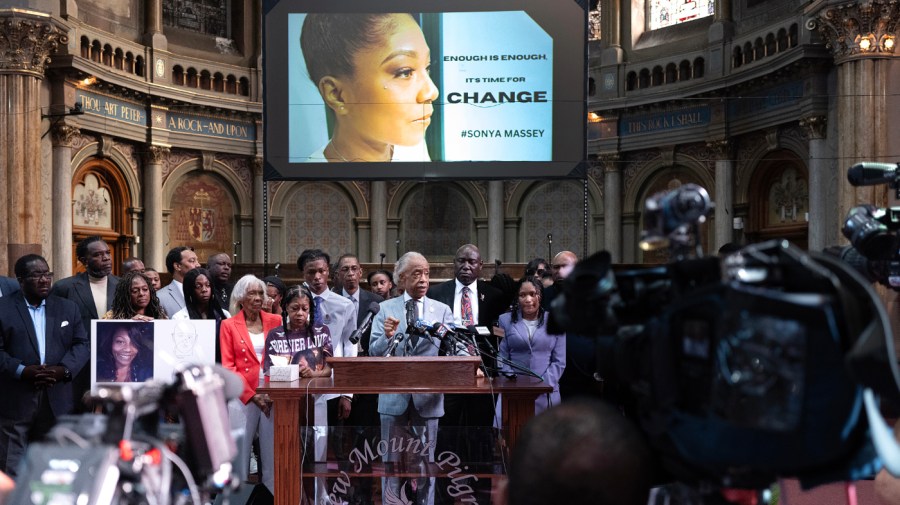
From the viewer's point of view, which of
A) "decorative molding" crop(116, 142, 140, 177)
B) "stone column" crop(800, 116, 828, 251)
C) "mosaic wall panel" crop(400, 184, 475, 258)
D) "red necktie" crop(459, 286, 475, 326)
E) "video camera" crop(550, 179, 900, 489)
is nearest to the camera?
"video camera" crop(550, 179, 900, 489)

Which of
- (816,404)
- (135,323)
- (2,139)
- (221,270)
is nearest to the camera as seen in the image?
(816,404)

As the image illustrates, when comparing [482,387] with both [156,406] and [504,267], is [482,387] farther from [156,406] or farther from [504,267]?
[504,267]

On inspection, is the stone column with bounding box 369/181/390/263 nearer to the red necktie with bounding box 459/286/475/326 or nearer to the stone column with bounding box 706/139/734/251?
the stone column with bounding box 706/139/734/251

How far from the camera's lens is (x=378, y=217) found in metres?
18.2

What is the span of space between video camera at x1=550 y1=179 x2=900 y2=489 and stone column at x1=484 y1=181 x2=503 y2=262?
16.7 metres

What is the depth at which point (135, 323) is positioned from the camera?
455cm

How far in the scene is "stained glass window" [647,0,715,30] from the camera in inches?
637

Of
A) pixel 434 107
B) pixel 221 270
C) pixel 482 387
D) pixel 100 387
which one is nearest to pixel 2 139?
pixel 434 107

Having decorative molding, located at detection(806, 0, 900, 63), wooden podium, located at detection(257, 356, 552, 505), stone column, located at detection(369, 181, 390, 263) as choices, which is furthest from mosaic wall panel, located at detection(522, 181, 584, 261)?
wooden podium, located at detection(257, 356, 552, 505)

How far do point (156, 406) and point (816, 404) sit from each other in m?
0.80

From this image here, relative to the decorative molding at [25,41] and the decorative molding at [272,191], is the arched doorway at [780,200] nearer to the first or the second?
the decorative molding at [272,191]

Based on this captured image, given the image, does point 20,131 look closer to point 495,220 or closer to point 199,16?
point 199,16

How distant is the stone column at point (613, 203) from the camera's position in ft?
55.4

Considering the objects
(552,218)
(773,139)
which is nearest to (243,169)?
(552,218)
